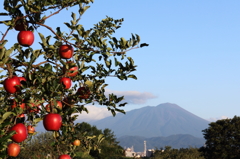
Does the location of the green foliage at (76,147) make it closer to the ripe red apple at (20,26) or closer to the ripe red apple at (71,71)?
the ripe red apple at (71,71)

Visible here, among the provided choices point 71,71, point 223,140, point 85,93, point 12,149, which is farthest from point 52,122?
point 223,140

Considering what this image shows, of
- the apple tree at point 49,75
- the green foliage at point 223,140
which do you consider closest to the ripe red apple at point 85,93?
the apple tree at point 49,75

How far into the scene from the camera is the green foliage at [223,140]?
4241 centimetres

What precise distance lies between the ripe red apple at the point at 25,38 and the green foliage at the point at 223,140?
41.5m

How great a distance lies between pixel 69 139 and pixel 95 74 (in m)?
1.22

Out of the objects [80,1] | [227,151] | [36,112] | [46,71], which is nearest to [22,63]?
[46,71]

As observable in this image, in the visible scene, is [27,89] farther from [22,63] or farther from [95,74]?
[95,74]

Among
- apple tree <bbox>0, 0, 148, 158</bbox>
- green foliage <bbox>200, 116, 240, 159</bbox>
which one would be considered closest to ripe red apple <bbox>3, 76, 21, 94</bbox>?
apple tree <bbox>0, 0, 148, 158</bbox>

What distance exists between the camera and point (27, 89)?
4320 mm

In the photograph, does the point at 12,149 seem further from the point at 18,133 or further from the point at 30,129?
the point at 30,129

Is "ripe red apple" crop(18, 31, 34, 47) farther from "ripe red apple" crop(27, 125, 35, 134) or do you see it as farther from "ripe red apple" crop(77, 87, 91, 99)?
"ripe red apple" crop(27, 125, 35, 134)

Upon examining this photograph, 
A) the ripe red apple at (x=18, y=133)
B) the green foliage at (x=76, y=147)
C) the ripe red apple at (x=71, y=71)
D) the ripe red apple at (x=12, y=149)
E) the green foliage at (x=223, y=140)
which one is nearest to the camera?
the ripe red apple at (x=18, y=133)

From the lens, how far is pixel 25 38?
15.1 ft

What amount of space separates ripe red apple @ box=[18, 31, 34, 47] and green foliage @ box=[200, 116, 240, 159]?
41.5m
